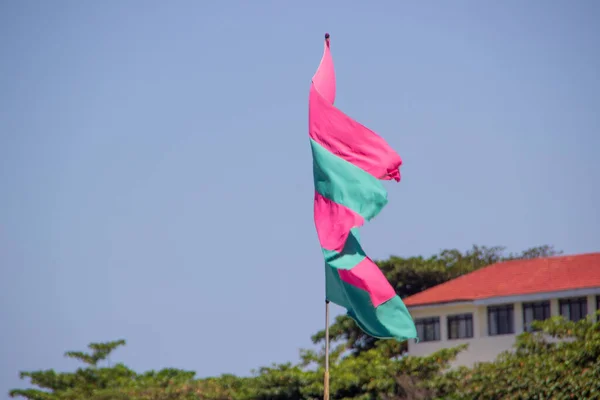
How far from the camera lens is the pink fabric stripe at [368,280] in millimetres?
16500

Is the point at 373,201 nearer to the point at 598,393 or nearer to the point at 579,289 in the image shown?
the point at 598,393

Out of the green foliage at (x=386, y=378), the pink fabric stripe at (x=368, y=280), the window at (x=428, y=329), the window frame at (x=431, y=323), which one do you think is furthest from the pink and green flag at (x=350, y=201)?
the window at (x=428, y=329)

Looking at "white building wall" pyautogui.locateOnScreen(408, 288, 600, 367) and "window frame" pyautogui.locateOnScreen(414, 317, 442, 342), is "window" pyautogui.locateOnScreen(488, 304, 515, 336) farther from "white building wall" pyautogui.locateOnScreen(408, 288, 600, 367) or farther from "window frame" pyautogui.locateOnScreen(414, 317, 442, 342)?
"window frame" pyautogui.locateOnScreen(414, 317, 442, 342)

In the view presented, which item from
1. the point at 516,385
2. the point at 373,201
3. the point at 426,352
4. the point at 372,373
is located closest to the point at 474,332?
the point at 426,352

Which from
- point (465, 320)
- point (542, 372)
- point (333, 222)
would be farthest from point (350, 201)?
point (465, 320)

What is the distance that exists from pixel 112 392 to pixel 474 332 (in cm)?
1545

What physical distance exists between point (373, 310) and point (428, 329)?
33.5m

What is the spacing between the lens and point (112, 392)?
156 ft

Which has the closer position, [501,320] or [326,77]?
[326,77]

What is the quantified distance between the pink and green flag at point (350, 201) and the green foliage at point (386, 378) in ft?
57.7

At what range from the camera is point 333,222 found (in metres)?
16.9

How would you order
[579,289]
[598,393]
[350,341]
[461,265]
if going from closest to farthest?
[598,393], [579,289], [350,341], [461,265]

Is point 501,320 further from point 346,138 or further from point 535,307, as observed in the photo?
point 346,138

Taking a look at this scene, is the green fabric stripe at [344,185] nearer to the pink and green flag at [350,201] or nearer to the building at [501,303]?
the pink and green flag at [350,201]
